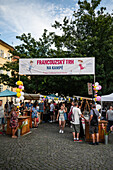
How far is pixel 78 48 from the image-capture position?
64.4 ft

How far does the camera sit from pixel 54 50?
21.5m

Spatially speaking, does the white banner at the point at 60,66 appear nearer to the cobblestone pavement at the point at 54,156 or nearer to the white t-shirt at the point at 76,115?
the white t-shirt at the point at 76,115

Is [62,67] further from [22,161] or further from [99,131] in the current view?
[22,161]

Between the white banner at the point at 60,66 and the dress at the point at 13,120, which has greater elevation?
the white banner at the point at 60,66

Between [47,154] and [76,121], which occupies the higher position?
[76,121]

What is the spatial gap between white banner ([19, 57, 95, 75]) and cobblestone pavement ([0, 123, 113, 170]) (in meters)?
5.46

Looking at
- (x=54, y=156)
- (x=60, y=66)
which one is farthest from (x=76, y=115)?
(x=60, y=66)

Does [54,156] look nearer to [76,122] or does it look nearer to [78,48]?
[76,122]

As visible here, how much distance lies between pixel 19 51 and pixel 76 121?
17251 millimetres

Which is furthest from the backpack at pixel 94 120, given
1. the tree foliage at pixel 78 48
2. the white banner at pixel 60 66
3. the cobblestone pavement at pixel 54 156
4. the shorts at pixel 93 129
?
the tree foliage at pixel 78 48

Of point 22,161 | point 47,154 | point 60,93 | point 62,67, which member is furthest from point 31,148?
point 60,93

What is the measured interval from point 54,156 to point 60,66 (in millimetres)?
7412

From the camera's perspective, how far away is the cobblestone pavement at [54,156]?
544 centimetres

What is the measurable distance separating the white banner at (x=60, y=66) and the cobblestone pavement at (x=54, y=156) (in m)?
5.46
